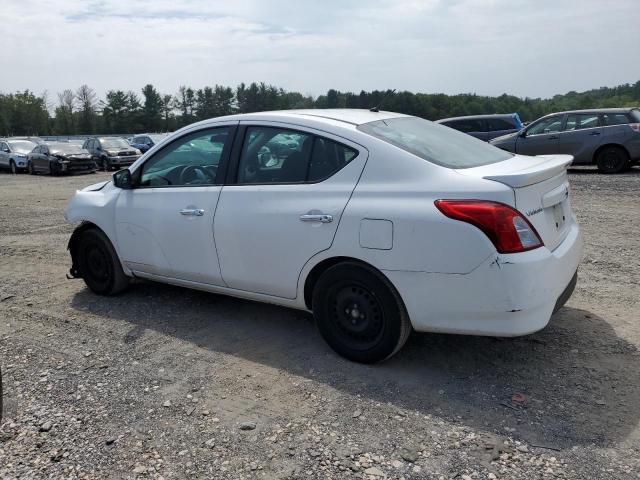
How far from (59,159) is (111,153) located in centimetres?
299

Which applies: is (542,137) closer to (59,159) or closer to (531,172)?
(531,172)

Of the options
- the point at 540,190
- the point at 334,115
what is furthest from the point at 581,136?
the point at 540,190

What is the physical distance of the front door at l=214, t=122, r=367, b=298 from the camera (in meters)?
3.61

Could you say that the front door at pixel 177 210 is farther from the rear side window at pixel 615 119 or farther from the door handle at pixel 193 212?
the rear side window at pixel 615 119

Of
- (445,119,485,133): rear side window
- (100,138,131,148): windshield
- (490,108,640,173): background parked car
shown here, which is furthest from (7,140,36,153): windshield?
(490,108,640,173): background parked car

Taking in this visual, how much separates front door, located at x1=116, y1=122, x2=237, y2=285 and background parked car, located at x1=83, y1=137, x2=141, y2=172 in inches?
879

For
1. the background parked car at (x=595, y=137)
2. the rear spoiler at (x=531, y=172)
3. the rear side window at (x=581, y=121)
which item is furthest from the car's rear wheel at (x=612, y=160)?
the rear spoiler at (x=531, y=172)

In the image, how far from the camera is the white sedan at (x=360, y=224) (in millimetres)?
3105

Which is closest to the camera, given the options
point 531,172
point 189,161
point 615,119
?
point 531,172

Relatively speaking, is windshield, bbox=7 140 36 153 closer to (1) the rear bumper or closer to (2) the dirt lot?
(2) the dirt lot

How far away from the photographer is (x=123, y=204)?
489 cm

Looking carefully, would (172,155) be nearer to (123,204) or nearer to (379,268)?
(123,204)

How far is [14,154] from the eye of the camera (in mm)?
27031

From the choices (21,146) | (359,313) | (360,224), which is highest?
(21,146)
